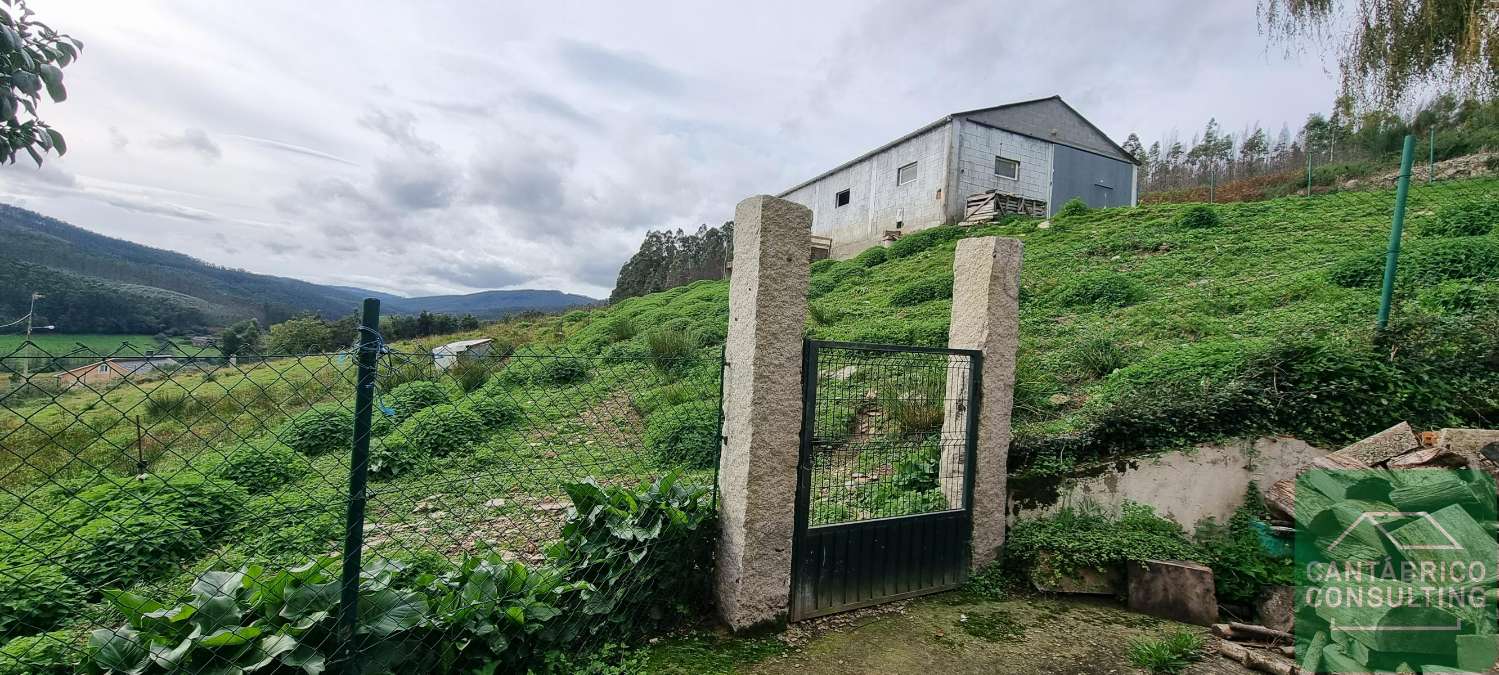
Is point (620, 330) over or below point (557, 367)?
over

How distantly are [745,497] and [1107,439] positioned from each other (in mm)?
Result: 3133

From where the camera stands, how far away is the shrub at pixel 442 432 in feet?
23.5

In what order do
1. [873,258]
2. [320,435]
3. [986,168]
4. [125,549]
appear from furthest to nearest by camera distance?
[986,168]
[873,258]
[320,435]
[125,549]

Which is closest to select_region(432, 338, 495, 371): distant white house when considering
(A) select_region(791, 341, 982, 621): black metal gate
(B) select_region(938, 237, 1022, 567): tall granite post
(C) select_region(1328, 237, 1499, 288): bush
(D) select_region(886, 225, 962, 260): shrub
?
(A) select_region(791, 341, 982, 621): black metal gate

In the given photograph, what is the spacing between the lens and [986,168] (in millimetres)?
20250

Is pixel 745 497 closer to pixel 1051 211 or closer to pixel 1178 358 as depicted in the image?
pixel 1178 358

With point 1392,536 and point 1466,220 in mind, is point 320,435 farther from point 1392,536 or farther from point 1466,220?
point 1466,220

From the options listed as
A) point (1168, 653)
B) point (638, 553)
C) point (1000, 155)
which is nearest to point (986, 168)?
point (1000, 155)

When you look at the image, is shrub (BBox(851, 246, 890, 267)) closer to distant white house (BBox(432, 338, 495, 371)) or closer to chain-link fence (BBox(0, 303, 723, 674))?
chain-link fence (BBox(0, 303, 723, 674))

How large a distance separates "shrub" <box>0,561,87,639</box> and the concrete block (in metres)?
6.58

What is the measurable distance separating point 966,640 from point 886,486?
1412 mm

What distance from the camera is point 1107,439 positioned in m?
4.60

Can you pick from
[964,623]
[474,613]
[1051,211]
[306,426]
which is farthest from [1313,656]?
[1051,211]

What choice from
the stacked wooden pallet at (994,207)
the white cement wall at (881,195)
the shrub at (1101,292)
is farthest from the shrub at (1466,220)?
the white cement wall at (881,195)
